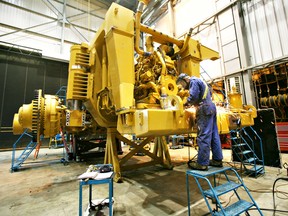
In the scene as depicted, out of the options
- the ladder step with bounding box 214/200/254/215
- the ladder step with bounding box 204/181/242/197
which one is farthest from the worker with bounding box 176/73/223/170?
the ladder step with bounding box 214/200/254/215

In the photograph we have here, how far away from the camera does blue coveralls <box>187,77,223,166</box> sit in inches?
97.0

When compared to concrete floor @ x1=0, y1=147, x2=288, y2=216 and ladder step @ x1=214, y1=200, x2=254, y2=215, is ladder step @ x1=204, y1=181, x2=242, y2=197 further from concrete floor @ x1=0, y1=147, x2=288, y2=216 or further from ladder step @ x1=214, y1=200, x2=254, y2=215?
concrete floor @ x1=0, y1=147, x2=288, y2=216

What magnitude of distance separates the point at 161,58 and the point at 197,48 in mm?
1420

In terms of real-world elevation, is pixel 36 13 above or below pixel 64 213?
above

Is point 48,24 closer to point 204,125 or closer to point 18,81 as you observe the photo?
point 18,81

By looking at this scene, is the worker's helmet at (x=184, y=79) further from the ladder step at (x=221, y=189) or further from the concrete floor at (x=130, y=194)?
the concrete floor at (x=130, y=194)

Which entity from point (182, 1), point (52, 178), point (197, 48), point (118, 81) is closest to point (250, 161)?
point (197, 48)

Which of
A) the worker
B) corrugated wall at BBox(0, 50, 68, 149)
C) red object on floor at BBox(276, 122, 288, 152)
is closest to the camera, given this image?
the worker

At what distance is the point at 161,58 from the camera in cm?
361

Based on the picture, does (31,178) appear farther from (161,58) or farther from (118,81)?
(161,58)

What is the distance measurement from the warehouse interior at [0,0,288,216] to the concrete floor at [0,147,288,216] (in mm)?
23

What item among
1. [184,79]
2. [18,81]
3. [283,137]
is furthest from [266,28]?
[18,81]

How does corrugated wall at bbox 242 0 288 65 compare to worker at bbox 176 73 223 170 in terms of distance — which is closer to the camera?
worker at bbox 176 73 223 170

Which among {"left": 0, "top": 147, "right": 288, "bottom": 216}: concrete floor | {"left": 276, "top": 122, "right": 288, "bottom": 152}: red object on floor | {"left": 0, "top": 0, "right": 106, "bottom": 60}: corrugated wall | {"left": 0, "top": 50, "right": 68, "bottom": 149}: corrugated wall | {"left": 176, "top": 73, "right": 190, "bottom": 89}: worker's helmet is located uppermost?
{"left": 0, "top": 0, "right": 106, "bottom": 60}: corrugated wall
